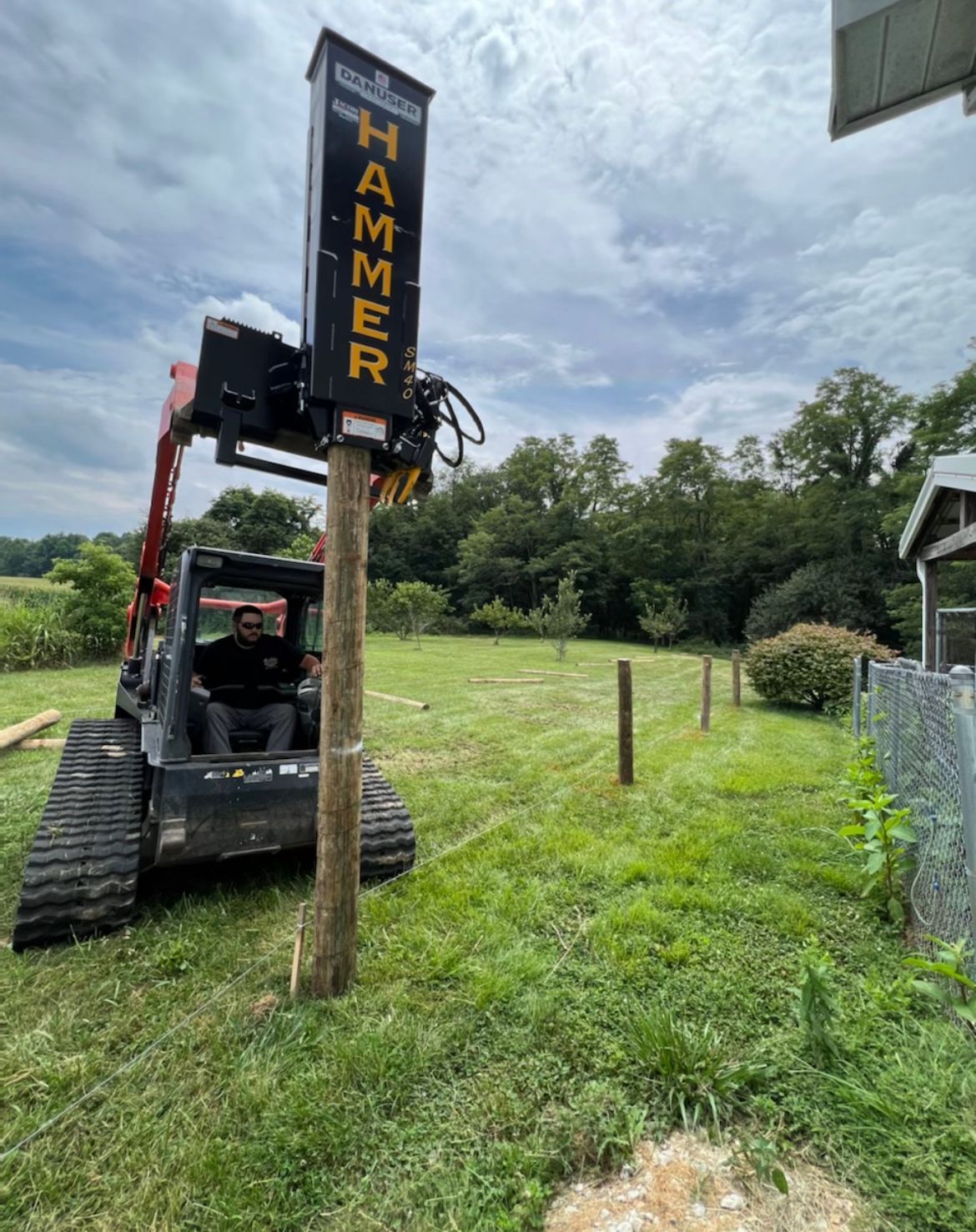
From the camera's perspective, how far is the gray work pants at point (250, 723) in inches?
131

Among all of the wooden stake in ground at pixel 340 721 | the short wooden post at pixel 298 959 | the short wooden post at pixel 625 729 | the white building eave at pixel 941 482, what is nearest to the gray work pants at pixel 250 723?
the short wooden post at pixel 298 959

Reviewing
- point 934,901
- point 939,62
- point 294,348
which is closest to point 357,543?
point 294,348

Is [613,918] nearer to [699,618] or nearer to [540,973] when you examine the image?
[540,973]

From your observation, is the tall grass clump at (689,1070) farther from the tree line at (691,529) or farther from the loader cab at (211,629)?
the tree line at (691,529)

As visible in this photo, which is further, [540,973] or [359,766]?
[540,973]

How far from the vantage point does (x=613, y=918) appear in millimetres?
2957

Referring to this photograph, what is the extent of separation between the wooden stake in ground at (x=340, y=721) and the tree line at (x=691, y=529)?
22.2m

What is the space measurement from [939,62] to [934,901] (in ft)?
10.1

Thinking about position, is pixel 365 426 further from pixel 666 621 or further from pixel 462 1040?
pixel 666 621

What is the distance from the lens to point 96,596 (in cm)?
1369

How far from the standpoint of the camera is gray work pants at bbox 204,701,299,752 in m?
3.32

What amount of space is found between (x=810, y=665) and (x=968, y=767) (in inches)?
371

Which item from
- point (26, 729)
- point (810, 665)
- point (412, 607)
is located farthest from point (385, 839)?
point (412, 607)

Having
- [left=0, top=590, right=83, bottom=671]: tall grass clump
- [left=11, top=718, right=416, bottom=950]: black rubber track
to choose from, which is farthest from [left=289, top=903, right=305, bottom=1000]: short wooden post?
[left=0, top=590, right=83, bottom=671]: tall grass clump
